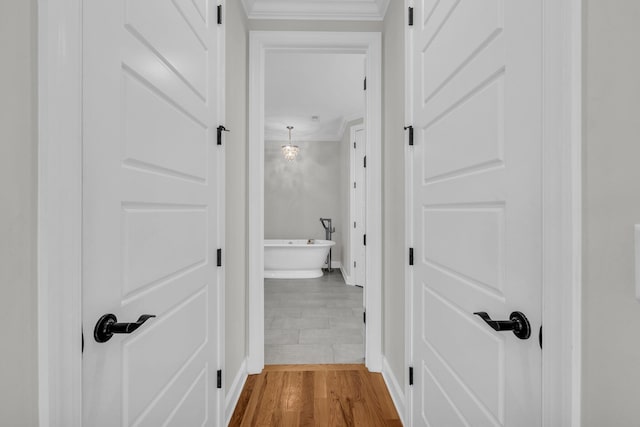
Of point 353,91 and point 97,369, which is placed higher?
point 353,91

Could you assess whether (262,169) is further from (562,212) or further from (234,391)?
(562,212)

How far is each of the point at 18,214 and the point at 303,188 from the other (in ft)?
19.9

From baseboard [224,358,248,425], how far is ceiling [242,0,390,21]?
2.36 meters

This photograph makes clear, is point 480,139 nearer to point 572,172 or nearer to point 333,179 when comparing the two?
point 572,172

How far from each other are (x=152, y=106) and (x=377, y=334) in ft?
6.54

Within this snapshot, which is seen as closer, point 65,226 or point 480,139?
point 65,226

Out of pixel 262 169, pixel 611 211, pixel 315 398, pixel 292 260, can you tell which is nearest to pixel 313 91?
pixel 262 169

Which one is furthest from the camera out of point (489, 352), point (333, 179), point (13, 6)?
point (333, 179)

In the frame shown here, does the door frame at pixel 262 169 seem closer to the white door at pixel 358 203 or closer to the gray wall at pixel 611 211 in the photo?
the gray wall at pixel 611 211

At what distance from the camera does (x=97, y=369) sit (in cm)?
74

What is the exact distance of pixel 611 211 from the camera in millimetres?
→ 559

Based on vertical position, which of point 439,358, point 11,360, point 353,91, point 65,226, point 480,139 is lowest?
point 439,358

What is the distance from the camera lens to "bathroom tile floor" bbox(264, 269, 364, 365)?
8.38 ft

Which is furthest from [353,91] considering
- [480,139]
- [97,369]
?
[97,369]
